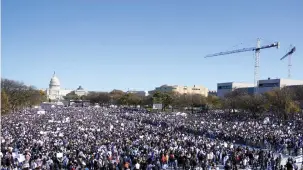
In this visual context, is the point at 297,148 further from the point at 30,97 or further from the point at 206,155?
the point at 30,97

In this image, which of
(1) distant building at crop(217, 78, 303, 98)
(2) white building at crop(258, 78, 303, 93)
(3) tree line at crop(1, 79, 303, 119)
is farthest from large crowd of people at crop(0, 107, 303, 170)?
(2) white building at crop(258, 78, 303, 93)

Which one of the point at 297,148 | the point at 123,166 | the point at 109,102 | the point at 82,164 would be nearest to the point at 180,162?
the point at 123,166

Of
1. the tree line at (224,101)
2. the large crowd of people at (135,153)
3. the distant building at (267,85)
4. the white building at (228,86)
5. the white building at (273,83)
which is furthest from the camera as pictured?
the white building at (228,86)

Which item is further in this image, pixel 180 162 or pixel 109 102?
pixel 109 102

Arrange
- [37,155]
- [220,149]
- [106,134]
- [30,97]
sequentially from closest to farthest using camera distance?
[37,155] → [220,149] → [106,134] → [30,97]

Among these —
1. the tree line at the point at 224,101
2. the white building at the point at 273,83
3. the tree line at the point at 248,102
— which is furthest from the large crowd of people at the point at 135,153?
the white building at the point at 273,83

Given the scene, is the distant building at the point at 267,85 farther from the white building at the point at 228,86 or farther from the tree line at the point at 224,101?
the tree line at the point at 224,101

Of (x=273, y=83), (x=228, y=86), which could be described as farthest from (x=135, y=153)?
(x=228, y=86)

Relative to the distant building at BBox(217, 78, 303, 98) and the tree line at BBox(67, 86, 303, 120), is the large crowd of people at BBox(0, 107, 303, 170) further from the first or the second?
the distant building at BBox(217, 78, 303, 98)

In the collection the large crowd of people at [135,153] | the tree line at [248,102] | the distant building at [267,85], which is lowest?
the large crowd of people at [135,153]
